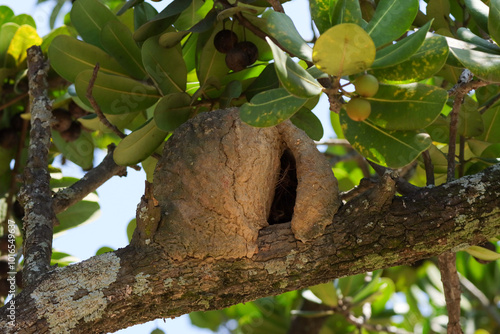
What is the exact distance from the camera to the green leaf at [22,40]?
3219 mm

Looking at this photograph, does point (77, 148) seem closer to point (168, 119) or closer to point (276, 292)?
point (168, 119)

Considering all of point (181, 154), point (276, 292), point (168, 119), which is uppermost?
point (168, 119)

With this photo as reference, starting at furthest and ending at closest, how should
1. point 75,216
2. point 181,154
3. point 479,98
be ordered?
point 75,216 < point 479,98 < point 181,154

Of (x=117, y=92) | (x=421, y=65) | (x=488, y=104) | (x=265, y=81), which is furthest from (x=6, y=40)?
(x=488, y=104)

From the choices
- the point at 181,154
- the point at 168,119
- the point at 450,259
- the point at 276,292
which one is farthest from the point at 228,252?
the point at 450,259

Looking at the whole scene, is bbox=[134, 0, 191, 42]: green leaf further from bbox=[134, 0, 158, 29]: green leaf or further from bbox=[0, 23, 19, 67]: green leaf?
bbox=[0, 23, 19, 67]: green leaf

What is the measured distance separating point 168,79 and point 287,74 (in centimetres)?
95

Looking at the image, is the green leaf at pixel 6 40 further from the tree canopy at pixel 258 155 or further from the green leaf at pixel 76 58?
the green leaf at pixel 76 58

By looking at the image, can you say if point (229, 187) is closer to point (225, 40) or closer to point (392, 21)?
point (225, 40)

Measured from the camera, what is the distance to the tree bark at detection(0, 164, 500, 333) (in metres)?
1.88

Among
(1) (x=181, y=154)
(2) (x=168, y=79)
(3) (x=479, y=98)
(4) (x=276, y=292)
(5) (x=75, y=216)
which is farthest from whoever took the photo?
(5) (x=75, y=216)

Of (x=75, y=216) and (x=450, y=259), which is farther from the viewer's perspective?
(x=75, y=216)

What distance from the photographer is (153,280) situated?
1.95 metres

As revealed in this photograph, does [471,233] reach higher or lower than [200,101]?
lower
